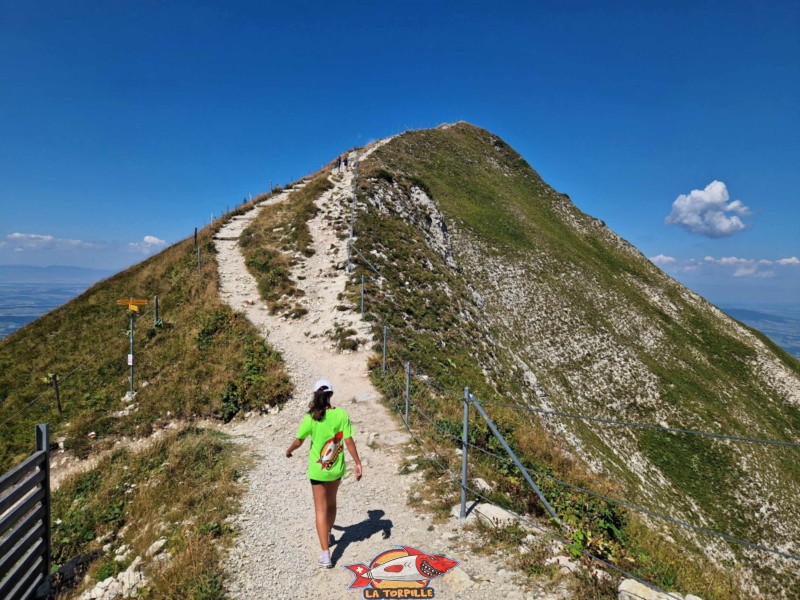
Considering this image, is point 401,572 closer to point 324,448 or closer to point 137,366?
point 324,448

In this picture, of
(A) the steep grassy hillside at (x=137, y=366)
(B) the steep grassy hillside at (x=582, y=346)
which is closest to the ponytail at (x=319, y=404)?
(B) the steep grassy hillside at (x=582, y=346)

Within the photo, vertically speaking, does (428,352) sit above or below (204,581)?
above

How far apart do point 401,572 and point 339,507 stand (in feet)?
8.79

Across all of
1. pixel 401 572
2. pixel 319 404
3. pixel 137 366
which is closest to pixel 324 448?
pixel 319 404

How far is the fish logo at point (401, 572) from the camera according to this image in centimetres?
634

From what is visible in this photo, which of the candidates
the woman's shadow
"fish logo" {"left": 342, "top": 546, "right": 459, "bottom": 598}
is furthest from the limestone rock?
the woman's shadow

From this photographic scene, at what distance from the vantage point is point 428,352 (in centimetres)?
1984

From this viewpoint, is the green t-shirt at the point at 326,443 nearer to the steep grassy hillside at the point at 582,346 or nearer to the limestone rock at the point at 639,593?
the limestone rock at the point at 639,593

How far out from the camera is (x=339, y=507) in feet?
29.8

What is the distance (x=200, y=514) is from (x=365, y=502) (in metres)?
3.45

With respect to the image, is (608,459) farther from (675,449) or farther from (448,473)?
(448,473)

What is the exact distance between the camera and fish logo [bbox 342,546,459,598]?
6.34 m

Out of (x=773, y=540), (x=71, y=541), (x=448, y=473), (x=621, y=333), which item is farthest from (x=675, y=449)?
(x=71, y=541)

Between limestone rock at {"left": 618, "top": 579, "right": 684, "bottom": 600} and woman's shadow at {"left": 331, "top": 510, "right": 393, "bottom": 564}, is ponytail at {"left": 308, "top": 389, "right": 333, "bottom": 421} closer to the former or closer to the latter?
woman's shadow at {"left": 331, "top": 510, "right": 393, "bottom": 564}
